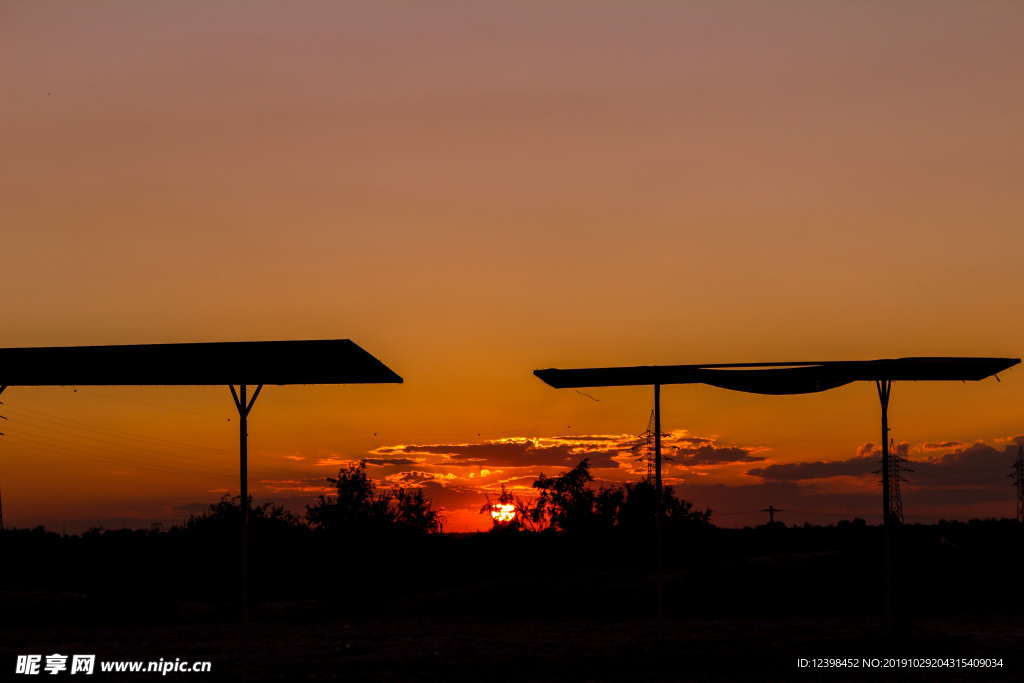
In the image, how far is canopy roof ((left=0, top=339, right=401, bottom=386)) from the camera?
Answer: 49.1 ft

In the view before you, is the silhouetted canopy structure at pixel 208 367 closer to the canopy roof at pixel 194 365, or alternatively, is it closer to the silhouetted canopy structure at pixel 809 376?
the canopy roof at pixel 194 365

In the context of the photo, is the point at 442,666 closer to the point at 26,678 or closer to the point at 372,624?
the point at 26,678

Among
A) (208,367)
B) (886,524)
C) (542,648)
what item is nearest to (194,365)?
(208,367)

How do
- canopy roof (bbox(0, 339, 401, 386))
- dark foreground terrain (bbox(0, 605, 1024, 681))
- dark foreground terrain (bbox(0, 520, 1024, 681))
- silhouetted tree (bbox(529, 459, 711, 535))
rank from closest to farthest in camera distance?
dark foreground terrain (bbox(0, 605, 1024, 681)) < dark foreground terrain (bbox(0, 520, 1024, 681)) < canopy roof (bbox(0, 339, 401, 386)) < silhouetted tree (bbox(529, 459, 711, 535))

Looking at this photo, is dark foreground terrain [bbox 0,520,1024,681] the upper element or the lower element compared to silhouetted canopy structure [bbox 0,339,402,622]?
lower

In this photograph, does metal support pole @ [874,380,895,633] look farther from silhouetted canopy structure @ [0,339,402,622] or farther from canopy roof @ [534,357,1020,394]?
silhouetted canopy structure @ [0,339,402,622]

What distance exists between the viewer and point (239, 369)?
15.4 m

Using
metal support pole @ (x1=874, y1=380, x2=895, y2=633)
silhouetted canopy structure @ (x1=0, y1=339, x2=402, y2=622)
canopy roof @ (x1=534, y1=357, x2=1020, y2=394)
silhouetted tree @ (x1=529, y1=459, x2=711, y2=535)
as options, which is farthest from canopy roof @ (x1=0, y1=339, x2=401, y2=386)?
silhouetted tree @ (x1=529, y1=459, x2=711, y2=535)

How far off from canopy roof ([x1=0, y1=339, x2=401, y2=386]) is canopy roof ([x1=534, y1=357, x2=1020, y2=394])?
3293 millimetres

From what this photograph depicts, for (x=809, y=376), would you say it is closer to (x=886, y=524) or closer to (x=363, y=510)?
(x=886, y=524)

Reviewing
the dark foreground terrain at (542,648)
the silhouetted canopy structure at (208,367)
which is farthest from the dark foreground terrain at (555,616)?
the silhouetted canopy structure at (208,367)

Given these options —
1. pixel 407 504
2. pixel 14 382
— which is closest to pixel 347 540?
pixel 407 504

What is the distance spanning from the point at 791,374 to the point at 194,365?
8.60 meters

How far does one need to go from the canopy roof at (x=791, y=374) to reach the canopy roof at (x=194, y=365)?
3293 millimetres
